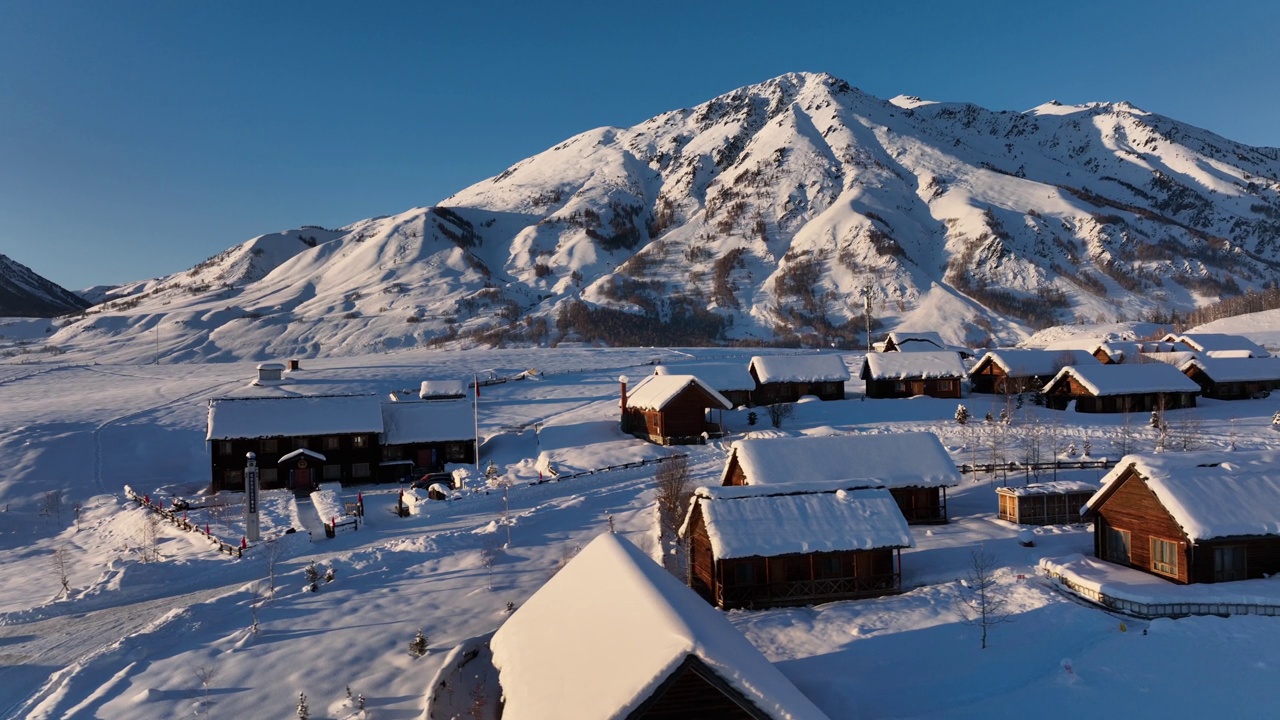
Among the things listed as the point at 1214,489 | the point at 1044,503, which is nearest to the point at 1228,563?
the point at 1214,489

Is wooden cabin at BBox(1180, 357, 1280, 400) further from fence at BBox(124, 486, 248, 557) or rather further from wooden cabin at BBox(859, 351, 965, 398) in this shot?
fence at BBox(124, 486, 248, 557)

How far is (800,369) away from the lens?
2416 inches

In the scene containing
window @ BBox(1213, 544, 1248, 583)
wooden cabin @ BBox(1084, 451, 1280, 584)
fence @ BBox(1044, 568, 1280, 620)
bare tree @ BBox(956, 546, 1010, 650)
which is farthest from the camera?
window @ BBox(1213, 544, 1248, 583)

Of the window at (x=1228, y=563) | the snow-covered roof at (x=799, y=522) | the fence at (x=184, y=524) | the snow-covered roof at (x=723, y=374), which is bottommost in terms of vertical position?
the fence at (x=184, y=524)

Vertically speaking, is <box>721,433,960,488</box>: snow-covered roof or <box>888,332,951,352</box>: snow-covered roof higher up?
<box>888,332,951,352</box>: snow-covered roof

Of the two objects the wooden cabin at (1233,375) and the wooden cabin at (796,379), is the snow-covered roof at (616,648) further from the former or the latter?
the wooden cabin at (1233,375)

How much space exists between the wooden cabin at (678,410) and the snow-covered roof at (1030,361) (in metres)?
27.0

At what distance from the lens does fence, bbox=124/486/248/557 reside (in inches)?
1200

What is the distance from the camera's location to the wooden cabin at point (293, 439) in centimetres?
4578

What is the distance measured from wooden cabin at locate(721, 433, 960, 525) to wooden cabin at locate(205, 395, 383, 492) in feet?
86.6

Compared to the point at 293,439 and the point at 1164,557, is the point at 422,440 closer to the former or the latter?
the point at 293,439

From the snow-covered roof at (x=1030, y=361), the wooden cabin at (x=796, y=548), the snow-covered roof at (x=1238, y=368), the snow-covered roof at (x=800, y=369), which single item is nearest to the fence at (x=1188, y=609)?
the wooden cabin at (x=796, y=548)

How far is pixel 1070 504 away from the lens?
3142cm

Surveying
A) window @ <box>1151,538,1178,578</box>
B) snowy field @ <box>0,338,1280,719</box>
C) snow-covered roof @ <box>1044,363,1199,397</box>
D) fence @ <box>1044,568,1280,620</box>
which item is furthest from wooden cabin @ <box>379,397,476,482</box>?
snow-covered roof @ <box>1044,363,1199,397</box>
